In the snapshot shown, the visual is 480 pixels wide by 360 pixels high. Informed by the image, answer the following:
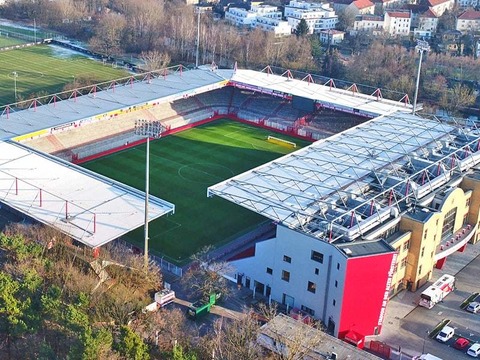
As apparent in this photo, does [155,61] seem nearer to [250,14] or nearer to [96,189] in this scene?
[250,14]

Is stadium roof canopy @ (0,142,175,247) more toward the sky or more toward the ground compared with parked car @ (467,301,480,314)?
more toward the sky

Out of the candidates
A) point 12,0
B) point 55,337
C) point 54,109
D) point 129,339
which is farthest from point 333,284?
point 12,0

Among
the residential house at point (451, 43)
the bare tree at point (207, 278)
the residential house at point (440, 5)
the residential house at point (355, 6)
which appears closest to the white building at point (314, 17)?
the residential house at point (355, 6)

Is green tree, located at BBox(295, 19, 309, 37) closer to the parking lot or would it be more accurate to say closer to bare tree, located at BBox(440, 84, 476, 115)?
bare tree, located at BBox(440, 84, 476, 115)

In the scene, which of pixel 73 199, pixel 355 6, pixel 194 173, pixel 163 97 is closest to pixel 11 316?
pixel 73 199

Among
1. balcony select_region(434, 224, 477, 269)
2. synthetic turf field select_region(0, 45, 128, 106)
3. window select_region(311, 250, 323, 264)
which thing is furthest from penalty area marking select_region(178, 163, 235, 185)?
synthetic turf field select_region(0, 45, 128, 106)

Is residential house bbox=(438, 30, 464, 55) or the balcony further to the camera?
residential house bbox=(438, 30, 464, 55)

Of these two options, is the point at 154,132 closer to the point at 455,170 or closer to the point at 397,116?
the point at 455,170

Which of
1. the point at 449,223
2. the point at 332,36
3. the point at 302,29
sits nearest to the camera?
the point at 449,223
